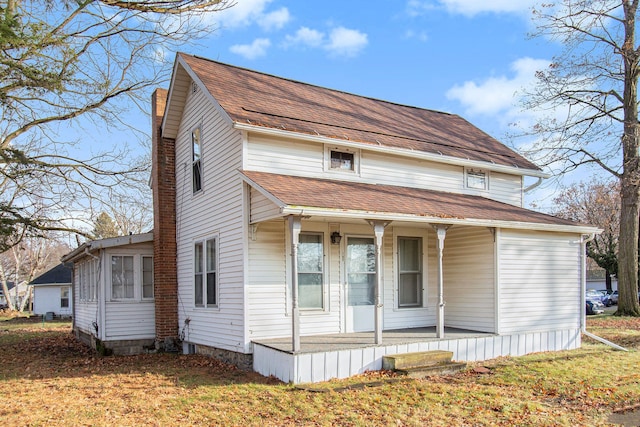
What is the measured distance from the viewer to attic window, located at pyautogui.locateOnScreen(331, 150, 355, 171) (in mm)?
11547

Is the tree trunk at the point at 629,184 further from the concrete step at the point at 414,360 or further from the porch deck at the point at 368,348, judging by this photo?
the concrete step at the point at 414,360

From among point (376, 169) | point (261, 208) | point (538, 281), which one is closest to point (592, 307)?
point (538, 281)

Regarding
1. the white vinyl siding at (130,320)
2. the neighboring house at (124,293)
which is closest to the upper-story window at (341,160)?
the neighboring house at (124,293)

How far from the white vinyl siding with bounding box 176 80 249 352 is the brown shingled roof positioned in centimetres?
62

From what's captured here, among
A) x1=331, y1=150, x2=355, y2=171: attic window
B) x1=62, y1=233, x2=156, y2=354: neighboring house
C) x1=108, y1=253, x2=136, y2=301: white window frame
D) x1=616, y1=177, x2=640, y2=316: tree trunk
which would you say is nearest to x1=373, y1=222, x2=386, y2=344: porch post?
x1=331, y1=150, x2=355, y2=171: attic window

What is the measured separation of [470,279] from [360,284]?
2673 mm

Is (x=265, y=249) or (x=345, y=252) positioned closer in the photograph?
(x=265, y=249)

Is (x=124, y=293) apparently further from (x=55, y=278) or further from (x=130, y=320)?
(x=55, y=278)

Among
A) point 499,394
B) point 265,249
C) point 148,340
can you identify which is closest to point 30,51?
point 265,249

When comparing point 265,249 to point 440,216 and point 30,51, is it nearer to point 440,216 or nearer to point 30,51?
point 440,216

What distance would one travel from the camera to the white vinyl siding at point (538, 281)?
37.7 ft

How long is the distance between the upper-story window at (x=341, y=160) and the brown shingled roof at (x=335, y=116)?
377mm

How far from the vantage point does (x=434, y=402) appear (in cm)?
748

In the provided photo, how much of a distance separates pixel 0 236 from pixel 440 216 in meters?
12.8
